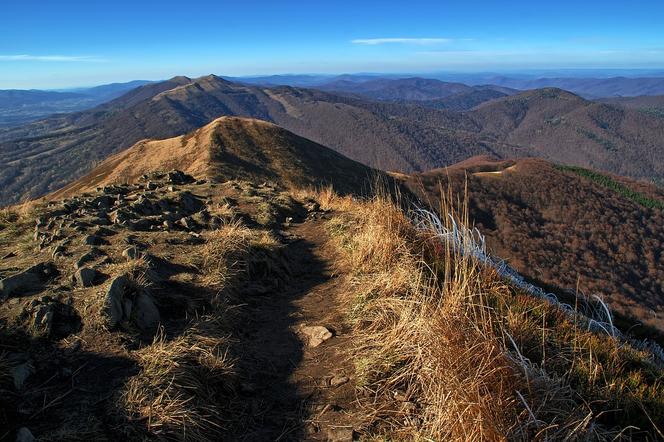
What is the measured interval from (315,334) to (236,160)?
A: 39.5 metres

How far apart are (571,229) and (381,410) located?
96602 mm

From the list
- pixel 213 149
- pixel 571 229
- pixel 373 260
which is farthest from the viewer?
pixel 571 229

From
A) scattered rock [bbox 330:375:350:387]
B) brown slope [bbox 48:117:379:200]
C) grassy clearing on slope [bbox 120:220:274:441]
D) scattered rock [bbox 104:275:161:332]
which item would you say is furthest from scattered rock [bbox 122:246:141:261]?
brown slope [bbox 48:117:379:200]

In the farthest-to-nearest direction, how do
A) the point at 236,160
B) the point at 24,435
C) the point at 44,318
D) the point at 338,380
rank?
the point at 236,160
the point at 44,318
the point at 338,380
the point at 24,435

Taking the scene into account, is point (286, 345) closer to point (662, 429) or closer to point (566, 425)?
point (566, 425)

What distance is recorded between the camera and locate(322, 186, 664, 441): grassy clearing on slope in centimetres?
299

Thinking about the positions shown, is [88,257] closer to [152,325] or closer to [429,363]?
[152,325]

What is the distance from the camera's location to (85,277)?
5.09 m

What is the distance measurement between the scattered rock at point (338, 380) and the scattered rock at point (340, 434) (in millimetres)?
582

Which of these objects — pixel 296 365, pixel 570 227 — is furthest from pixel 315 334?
pixel 570 227

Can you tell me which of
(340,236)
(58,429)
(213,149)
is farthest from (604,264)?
(58,429)

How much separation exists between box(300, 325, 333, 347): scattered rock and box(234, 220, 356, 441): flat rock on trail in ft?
0.16

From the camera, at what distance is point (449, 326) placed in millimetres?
3553

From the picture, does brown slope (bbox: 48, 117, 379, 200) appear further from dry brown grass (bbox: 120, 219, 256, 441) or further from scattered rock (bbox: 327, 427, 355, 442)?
scattered rock (bbox: 327, 427, 355, 442)
